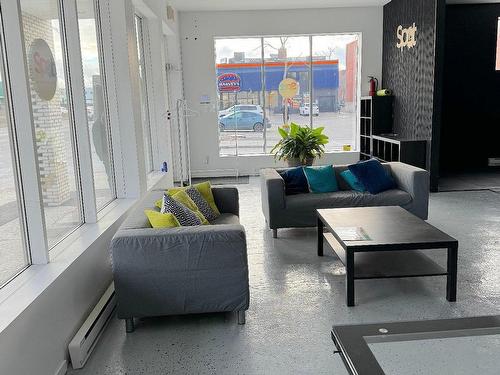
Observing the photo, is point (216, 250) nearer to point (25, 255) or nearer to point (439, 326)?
point (25, 255)

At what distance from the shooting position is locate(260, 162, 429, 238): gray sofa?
466 centimetres

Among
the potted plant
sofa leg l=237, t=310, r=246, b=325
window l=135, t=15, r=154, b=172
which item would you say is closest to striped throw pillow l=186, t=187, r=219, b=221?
sofa leg l=237, t=310, r=246, b=325

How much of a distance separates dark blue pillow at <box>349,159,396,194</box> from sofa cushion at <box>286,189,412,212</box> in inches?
4.3

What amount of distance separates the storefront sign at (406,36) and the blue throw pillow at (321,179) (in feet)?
10.6

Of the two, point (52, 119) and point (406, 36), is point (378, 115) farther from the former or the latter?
point (52, 119)

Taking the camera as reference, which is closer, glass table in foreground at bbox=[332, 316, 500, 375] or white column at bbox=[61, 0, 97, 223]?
glass table in foreground at bbox=[332, 316, 500, 375]

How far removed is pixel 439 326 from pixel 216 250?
1455mm

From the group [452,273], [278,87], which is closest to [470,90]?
[278,87]

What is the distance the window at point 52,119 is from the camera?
2.83 metres

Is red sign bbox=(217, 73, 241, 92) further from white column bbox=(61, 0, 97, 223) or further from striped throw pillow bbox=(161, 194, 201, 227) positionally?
striped throw pillow bbox=(161, 194, 201, 227)

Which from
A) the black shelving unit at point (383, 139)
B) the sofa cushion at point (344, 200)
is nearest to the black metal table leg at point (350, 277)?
the sofa cushion at point (344, 200)

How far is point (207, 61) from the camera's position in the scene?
8453 millimetres

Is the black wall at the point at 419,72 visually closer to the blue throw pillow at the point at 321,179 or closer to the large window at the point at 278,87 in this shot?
the large window at the point at 278,87

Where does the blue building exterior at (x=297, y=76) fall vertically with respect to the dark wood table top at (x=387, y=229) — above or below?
above
